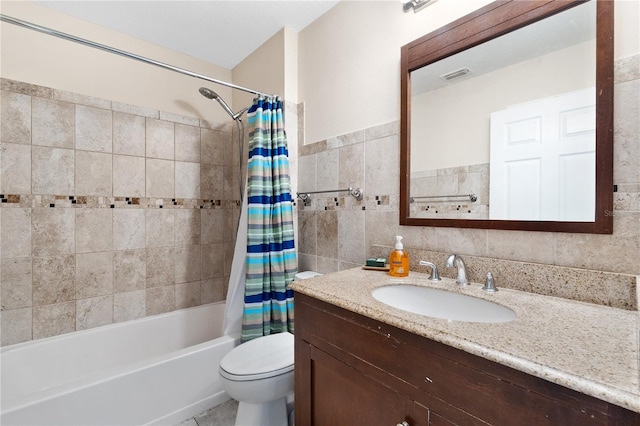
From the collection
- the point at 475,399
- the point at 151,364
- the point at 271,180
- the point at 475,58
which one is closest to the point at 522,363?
the point at 475,399

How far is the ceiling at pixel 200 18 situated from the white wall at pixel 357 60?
17 centimetres

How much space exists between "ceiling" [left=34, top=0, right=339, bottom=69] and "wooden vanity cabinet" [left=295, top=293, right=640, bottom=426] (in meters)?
1.76

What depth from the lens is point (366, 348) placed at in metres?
0.80

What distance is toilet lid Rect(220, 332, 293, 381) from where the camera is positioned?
1.22 metres

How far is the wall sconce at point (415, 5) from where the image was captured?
1249 mm

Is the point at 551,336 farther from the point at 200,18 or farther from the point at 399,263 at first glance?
the point at 200,18

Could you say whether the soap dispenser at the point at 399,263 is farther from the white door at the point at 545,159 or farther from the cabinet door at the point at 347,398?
the cabinet door at the point at 347,398

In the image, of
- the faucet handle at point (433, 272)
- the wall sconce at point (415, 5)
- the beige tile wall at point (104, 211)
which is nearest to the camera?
the faucet handle at point (433, 272)

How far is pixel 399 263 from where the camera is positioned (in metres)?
1.19

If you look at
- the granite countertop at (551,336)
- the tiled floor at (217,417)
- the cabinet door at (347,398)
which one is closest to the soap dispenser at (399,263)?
the granite countertop at (551,336)

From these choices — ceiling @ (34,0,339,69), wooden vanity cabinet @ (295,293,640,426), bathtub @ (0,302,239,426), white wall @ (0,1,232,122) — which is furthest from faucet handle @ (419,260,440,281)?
white wall @ (0,1,232,122)

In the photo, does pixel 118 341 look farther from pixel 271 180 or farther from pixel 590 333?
pixel 590 333

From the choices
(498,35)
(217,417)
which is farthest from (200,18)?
(217,417)

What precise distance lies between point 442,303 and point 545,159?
24.2 inches
